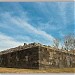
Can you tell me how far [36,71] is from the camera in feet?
14.3

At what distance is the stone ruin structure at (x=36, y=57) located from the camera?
173 inches

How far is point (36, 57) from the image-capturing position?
14.4 feet

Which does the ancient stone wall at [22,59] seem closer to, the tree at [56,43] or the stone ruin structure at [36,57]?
the stone ruin structure at [36,57]

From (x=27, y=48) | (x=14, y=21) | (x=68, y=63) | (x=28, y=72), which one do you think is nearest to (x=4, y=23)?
(x=14, y=21)

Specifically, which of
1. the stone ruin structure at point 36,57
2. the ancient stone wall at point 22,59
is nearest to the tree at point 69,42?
the stone ruin structure at point 36,57

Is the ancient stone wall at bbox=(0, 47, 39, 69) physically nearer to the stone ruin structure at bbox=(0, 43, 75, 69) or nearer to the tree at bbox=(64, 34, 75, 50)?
the stone ruin structure at bbox=(0, 43, 75, 69)

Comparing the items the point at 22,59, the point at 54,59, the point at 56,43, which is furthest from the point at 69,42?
the point at 22,59

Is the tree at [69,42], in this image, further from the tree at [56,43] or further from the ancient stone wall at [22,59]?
the ancient stone wall at [22,59]

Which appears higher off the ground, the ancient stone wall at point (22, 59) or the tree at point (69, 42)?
the tree at point (69, 42)

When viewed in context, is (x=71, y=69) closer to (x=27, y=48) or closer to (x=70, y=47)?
(x=70, y=47)

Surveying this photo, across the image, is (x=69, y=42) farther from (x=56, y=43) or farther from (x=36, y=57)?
(x=36, y=57)

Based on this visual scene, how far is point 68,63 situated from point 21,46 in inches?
28.2

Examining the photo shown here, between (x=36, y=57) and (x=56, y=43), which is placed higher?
(x=56, y=43)

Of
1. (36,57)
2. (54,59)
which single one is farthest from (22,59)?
(54,59)
